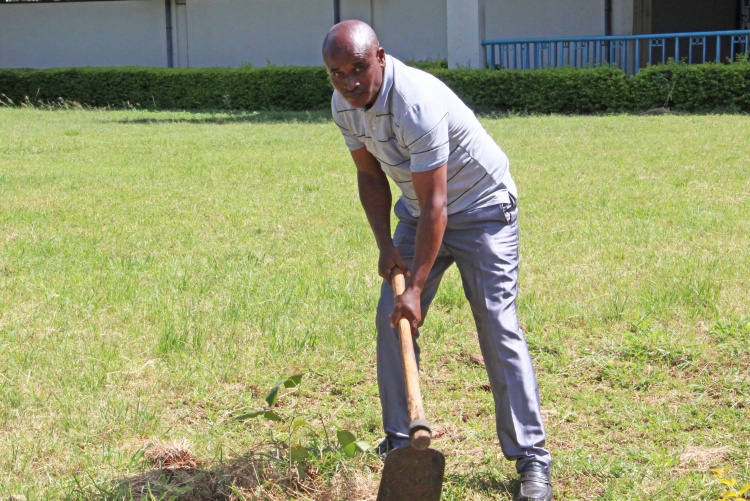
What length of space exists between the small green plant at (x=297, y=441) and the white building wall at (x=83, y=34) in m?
21.4

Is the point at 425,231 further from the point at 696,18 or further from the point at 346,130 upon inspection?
the point at 696,18

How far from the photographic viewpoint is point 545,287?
5453 mm

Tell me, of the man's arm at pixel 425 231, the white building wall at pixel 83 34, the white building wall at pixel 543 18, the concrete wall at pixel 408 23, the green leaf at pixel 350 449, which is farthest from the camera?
the white building wall at pixel 83 34

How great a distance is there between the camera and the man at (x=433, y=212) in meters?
2.84

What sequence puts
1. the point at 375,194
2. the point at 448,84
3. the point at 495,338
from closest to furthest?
the point at 495,338 → the point at 375,194 → the point at 448,84

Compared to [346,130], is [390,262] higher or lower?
lower

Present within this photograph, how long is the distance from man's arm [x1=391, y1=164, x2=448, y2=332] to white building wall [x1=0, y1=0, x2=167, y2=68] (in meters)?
22.0

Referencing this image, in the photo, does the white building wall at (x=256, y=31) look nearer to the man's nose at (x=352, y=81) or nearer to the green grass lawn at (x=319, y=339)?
the green grass lawn at (x=319, y=339)

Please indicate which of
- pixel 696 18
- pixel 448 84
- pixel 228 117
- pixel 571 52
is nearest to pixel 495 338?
pixel 448 84

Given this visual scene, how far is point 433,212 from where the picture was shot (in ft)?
9.56

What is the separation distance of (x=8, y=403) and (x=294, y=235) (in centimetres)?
331

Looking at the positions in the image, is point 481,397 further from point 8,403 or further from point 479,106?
point 479,106

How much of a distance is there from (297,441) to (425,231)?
3.83 feet

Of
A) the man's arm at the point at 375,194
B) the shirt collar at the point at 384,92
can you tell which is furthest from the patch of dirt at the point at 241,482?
the shirt collar at the point at 384,92
